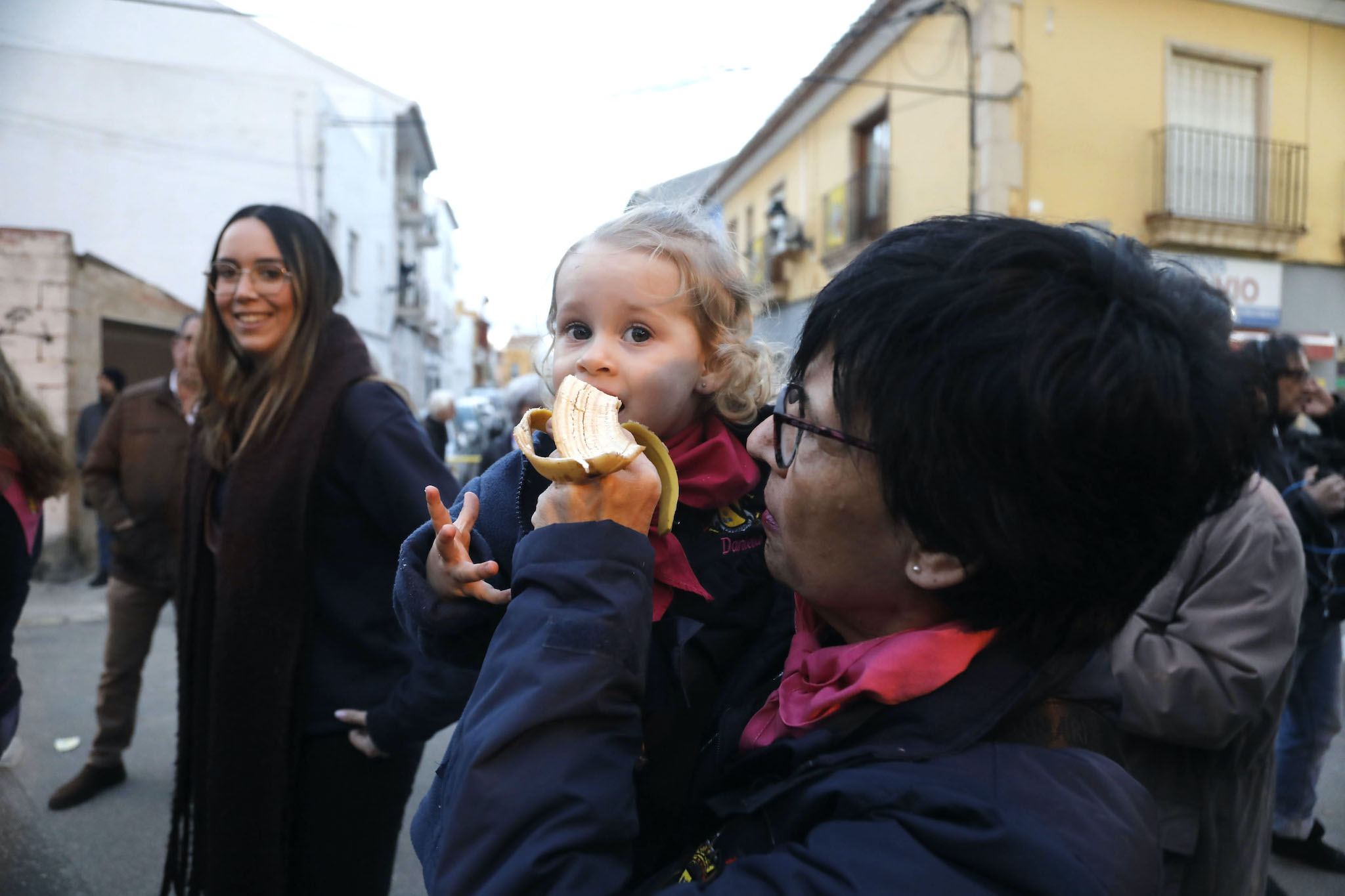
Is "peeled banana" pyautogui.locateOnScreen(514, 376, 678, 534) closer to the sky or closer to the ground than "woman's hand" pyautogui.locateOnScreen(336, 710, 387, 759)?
closer to the sky

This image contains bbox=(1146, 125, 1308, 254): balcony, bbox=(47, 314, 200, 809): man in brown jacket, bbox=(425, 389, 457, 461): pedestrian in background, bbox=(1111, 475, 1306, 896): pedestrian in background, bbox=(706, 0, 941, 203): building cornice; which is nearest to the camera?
bbox=(1111, 475, 1306, 896): pedestrian in background

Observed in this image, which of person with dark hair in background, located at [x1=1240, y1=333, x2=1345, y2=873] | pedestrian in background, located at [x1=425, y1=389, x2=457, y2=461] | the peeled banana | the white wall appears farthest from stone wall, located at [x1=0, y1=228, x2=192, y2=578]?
person with dark hair in background, located at [x1=1240, y1=333, x2=1345, y2=873]

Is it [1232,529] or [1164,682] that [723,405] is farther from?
[1232,529]

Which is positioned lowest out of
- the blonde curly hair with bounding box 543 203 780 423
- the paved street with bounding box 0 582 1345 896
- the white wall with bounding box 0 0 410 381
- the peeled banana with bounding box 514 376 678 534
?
the paved street with bounding box 0 582 1345 896

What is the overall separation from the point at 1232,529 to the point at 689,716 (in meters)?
1.66

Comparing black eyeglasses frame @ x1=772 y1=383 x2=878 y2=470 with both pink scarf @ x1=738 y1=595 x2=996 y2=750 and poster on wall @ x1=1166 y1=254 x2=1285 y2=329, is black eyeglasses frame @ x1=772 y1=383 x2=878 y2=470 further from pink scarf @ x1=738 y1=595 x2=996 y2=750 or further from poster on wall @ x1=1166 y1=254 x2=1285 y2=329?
poster on wall @ x1=1166 y1=254 x2=1285 y2=329

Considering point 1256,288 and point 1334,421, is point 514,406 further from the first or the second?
point 1256,288

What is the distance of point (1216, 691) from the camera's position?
6.54 feet

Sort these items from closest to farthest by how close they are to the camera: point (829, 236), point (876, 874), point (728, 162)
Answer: point (876, 874)
point (829, 236)
point (728, 162)

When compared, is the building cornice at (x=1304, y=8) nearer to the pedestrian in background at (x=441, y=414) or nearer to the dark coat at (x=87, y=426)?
the pedestrian in background at (x=441, y=414)

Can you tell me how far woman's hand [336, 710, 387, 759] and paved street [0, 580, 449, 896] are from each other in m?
1.09

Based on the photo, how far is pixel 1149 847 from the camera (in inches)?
34.9

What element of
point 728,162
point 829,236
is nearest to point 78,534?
point 829,236

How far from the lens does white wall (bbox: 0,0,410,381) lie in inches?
575
